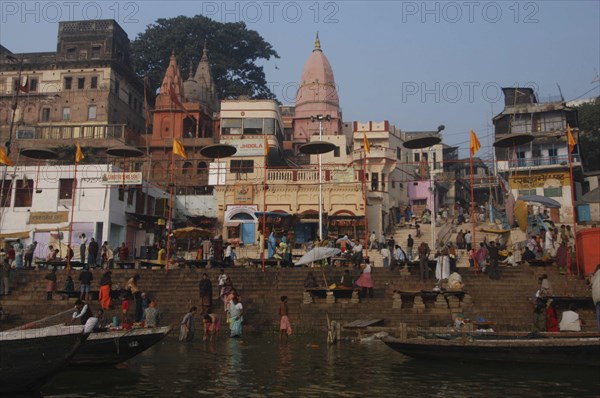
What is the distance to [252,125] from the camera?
45469 mm

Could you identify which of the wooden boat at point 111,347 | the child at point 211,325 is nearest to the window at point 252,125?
the child at point 211,325

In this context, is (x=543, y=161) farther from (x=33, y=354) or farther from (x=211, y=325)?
(x=33, y=354)

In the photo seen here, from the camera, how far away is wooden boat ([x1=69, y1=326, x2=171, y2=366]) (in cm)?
1249

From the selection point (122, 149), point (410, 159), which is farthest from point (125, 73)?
point (122, 149)

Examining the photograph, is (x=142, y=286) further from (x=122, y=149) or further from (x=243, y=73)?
(x=243, y=73)

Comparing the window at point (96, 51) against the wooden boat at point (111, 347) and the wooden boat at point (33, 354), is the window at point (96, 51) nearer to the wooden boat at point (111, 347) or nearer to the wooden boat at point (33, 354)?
the wooden boat at point (111, 347)

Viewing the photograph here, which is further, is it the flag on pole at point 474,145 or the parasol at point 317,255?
the flag on pole at point 474,145

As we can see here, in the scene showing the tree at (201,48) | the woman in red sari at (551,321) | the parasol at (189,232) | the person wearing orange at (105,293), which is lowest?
the woman in red sari at (551,321)

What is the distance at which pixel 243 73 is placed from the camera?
221 ft

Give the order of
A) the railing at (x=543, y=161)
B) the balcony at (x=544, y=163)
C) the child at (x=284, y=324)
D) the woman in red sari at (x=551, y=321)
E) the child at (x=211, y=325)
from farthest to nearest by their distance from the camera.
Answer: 1. the railing at (x=543, y=161)
2. the balcony at (x=544, y=163)
3. the child at (x=284, y=324)
4. the child at (x=211, y=325)
5. the woman in red sari at (x=551, y=321)

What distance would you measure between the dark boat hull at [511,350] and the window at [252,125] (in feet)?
109

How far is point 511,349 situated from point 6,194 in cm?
3018

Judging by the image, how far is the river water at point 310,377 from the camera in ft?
33.7

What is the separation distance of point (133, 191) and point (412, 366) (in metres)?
26.8
